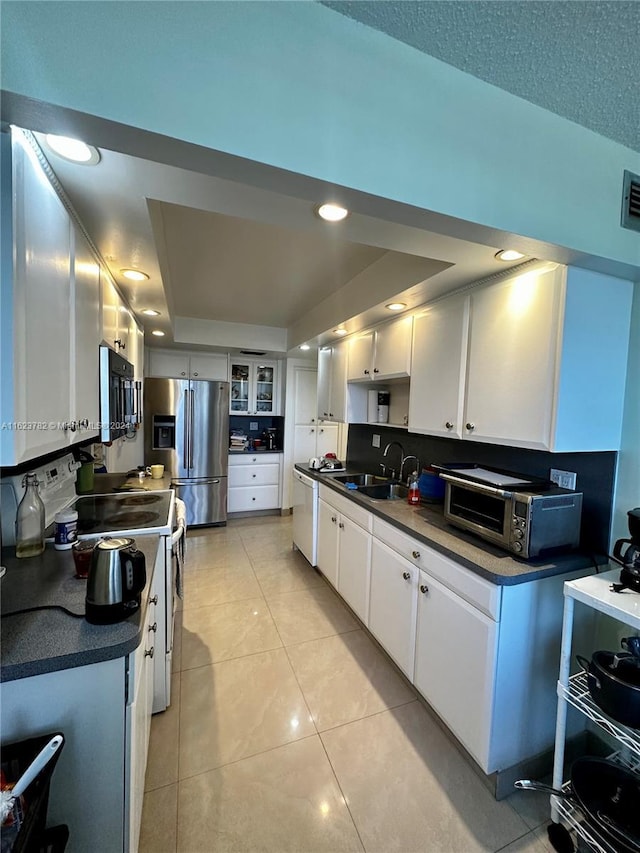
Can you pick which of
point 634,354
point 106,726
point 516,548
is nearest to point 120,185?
point 106,726

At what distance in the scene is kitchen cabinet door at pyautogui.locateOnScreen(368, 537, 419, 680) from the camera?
1.76 m

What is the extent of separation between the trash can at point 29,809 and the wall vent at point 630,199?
7.59ft

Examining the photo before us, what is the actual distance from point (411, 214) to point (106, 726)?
64.3 inches

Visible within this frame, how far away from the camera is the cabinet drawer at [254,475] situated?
15.2 ft

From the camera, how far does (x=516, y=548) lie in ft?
4.58

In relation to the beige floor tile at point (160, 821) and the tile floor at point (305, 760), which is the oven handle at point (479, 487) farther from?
the beige floor tile at point (160, 821)

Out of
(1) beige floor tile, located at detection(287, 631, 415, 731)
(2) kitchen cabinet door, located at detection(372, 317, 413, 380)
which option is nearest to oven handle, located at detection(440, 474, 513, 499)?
(2) kitchen cabinet door, located at detection(372, 317, 413, 380)

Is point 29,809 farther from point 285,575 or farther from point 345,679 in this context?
point 285,575

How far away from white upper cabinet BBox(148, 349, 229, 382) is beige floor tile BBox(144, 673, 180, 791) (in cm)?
337

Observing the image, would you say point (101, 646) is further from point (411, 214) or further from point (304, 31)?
point (304, 31)

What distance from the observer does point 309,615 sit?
8.27 ft

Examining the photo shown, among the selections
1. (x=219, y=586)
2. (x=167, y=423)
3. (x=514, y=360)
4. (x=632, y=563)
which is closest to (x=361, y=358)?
(x=514, y=360)

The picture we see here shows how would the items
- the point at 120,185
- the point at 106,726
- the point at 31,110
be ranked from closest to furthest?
the point at 31,110 < the point at 106,726 < the point at 120,185

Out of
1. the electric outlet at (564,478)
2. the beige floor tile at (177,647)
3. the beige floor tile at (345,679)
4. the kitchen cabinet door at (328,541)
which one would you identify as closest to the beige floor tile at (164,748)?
the beige floor tile at (177,647)
